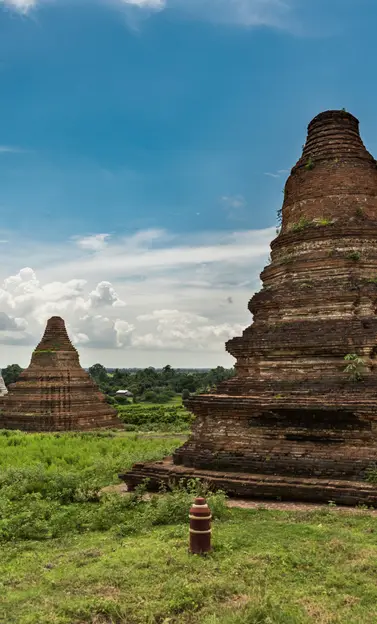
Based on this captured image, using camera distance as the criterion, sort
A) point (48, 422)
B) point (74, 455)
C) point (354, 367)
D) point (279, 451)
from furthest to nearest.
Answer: point (48, 422) < point (74, 455) < point (354, 367) < point (279, 451)

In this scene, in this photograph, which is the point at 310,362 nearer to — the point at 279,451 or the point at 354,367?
the point at 354,367

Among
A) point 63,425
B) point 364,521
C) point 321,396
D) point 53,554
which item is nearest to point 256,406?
point 321,396

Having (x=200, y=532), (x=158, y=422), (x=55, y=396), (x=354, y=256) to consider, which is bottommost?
(x=158, y=422)

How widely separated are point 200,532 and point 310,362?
6479mm

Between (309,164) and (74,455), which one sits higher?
(309,164)

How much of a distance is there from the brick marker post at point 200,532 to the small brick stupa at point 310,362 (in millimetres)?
3969

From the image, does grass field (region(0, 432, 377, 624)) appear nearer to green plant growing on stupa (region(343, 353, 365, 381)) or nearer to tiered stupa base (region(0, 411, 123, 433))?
green plant growing on stupa (region(343, 353, 365, 381))

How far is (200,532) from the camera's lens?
7617 mm

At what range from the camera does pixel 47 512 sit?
11047mm

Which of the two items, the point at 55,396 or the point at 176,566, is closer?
the point at 176,566

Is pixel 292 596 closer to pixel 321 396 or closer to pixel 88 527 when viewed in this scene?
pixel 88 527

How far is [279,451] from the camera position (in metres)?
12.2

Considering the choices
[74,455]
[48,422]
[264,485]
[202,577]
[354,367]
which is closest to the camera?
[202,577]

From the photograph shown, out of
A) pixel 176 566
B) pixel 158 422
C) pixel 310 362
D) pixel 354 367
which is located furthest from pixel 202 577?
pixel 158 422
